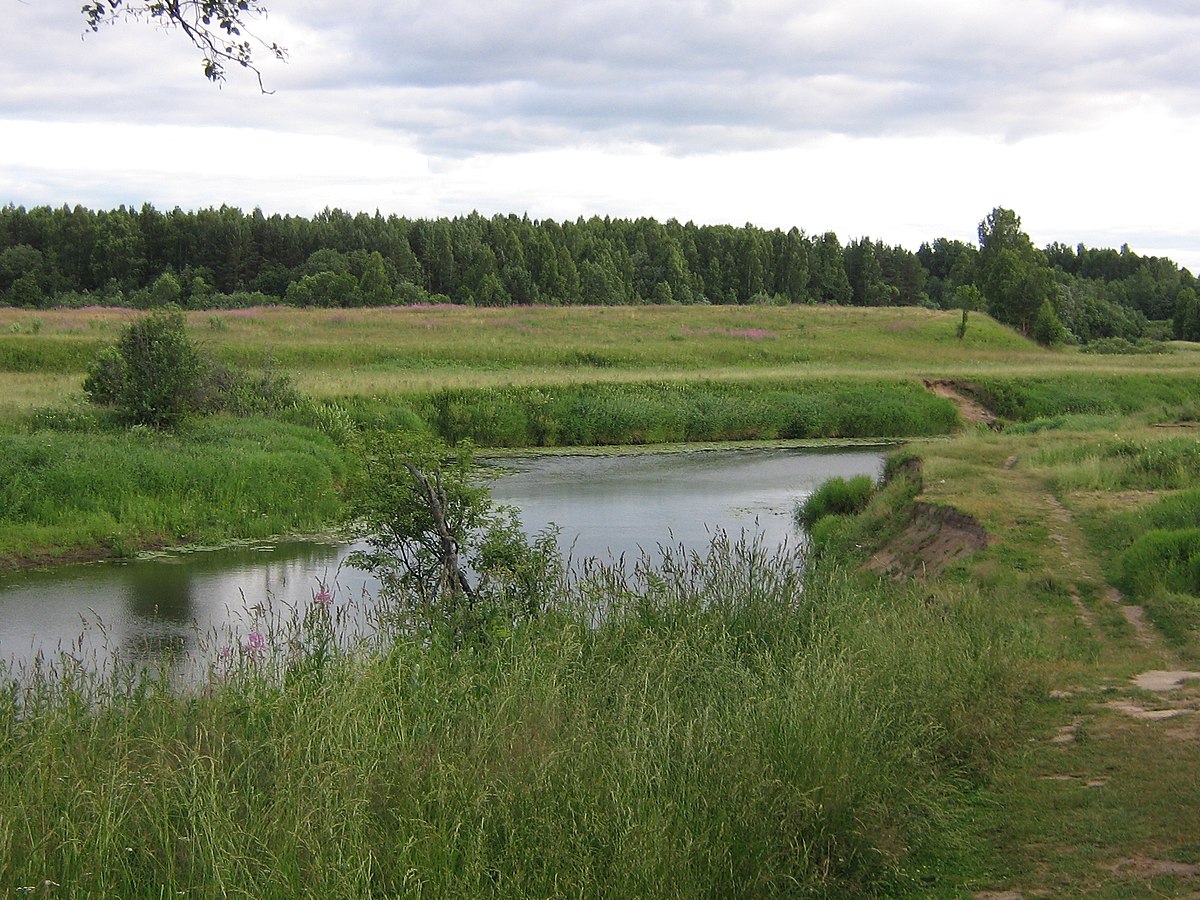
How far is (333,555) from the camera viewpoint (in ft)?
56.9

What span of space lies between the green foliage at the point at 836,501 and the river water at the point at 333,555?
39cm

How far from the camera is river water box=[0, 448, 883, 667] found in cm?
1220

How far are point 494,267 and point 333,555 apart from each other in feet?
266

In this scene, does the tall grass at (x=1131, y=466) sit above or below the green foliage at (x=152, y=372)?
below

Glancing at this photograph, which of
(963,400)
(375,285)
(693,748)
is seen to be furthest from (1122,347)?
(693,748)

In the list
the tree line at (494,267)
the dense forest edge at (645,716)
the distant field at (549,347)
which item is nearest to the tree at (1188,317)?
the tree line at (494,267)

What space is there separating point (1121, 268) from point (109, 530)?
161840mm

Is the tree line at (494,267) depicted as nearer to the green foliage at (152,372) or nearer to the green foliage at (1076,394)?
the green foliage at (1076,394)

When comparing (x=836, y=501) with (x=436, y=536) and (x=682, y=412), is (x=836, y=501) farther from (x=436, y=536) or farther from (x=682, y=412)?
(x=682, y=412)

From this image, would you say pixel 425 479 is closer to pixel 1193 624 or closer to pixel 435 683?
pixel 435 683

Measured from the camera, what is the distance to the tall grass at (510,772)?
5.15 meters

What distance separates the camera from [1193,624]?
11.1 metres

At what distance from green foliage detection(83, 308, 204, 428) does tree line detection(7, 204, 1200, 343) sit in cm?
5137

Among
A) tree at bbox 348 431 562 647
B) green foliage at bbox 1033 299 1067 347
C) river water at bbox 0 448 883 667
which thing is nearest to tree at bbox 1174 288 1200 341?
green foliage at bbox 1033 299 1067 347
